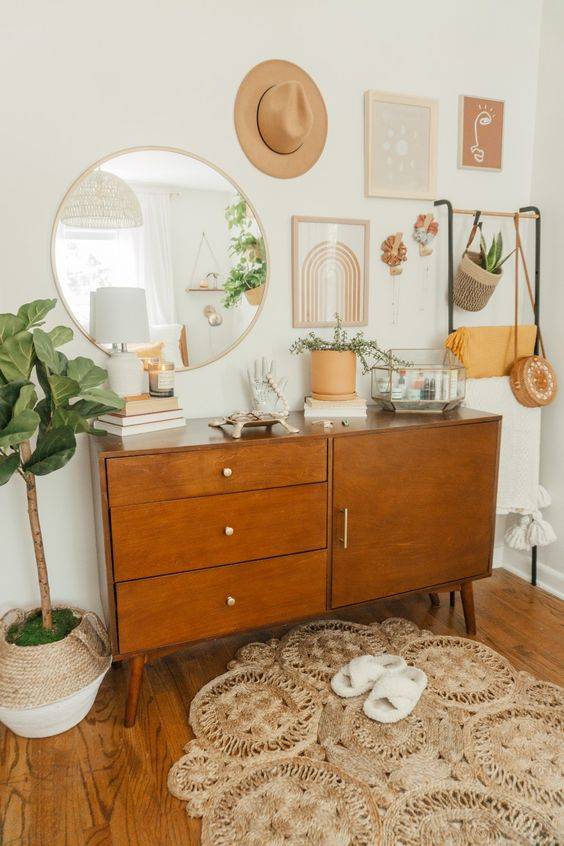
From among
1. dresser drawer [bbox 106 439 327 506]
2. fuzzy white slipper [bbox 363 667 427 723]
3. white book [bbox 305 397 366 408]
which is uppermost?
white book [bbox 305 397 366 408]

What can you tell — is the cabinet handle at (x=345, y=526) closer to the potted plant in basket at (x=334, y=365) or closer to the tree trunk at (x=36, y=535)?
the potted plant in basket at (x=334, y=365)

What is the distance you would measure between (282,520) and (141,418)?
21.0 inches

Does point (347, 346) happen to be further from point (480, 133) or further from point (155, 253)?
point (480, 133)

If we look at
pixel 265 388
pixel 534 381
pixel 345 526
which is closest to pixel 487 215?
pixel 534 381

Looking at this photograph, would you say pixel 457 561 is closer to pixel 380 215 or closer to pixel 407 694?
pixel 407 694

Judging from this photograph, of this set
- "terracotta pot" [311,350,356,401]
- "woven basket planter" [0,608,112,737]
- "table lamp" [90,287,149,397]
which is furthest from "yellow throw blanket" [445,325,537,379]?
"woven basket planter" [0,608,112,737]

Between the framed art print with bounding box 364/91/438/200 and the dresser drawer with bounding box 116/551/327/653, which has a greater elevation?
the framed art print with bounding box 364/91/438/200

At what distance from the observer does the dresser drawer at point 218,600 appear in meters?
1.70

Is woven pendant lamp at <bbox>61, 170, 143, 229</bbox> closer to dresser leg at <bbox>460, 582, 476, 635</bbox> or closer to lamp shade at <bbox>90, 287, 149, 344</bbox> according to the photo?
lamp shade at <bbox>90, 287, 149, 344</bbox>

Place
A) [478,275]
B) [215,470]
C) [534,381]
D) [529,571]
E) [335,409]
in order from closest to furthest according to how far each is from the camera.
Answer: [215,470], [335,409], [478,275], [534,381], [529,571]

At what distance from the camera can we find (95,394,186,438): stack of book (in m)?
1.79

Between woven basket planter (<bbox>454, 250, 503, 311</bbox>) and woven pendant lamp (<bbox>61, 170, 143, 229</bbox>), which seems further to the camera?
woven basket planter (<bbox>454, 250, 503, 311</bbox>)

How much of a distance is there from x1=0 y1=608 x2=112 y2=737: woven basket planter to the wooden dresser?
0.42 feet

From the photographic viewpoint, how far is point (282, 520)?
1.84 m
